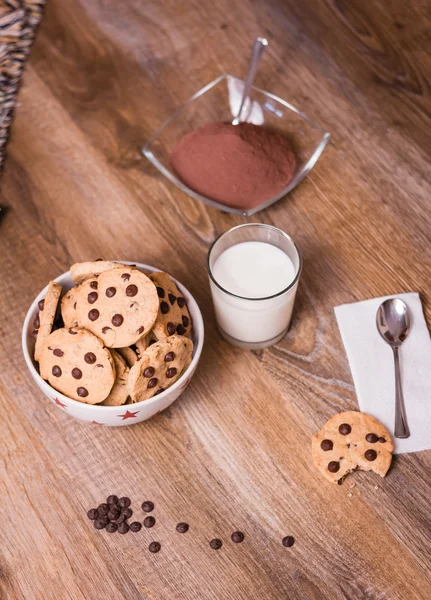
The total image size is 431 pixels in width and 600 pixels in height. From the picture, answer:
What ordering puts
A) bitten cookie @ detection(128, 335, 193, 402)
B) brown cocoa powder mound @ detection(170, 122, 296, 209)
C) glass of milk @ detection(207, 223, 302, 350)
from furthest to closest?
brown cocoa powder mound @ detection(170, 122, 296, 209) < glass of milk @ detection(207, 223, 302, 350) < bitten cookie @ detection(128, 335, 193, 402)

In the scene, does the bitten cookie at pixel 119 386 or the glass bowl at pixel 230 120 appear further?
the glass bowl at pixel 230 120

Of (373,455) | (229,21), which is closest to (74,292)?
(373,455)

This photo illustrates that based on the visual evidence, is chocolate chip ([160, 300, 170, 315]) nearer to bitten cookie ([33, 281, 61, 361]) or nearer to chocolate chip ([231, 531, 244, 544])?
bitten cookie ([33, 281, 61, 361])

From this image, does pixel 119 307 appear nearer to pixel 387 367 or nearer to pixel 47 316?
pixel 47 316

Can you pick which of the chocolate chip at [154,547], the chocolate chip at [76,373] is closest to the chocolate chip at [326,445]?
the chocolate chip at [154,547]

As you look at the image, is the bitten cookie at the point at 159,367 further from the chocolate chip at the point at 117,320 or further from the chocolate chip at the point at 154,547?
the chocolate chip at the point at 154,547

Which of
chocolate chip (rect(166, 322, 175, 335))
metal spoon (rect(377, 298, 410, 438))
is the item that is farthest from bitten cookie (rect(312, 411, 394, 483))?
chocolate chip (rect(166, 322, 175, 335))
